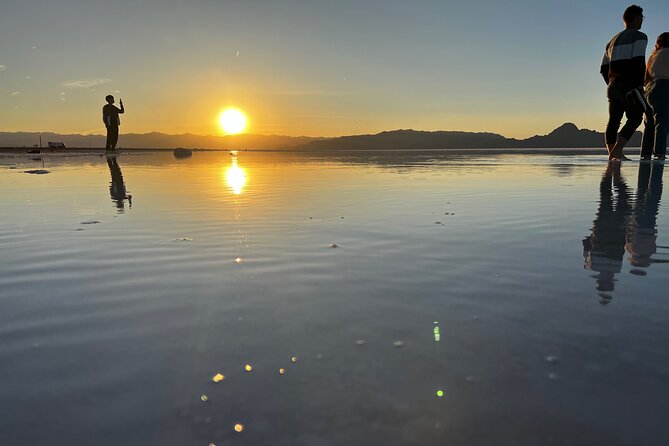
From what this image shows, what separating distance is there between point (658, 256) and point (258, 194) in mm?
4927

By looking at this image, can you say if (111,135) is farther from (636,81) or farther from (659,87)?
(659,87)

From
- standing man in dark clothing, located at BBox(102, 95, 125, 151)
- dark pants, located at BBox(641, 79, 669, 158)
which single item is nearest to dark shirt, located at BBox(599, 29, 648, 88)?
dark pants, located at BBox(641, 79, 669, 158)

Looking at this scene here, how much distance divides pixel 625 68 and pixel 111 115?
66.7 feet

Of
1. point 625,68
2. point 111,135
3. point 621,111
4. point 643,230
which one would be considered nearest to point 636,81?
point 625,68

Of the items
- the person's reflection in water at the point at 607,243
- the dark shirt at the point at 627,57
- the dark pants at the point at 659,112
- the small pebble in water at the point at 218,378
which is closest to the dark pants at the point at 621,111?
the dark shirt at the point at 627,57

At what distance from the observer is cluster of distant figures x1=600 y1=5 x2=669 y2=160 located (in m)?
10.6

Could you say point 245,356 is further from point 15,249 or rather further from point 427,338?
point 15,249

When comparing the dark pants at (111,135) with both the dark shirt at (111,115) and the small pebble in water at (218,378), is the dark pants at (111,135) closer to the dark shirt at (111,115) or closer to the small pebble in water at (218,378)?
the dark shirt at (111,115)

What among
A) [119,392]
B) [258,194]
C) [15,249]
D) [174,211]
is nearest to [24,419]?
[119,392]

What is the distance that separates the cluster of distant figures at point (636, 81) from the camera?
10625 millimetres

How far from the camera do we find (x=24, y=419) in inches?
45.6

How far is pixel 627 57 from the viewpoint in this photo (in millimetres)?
10898

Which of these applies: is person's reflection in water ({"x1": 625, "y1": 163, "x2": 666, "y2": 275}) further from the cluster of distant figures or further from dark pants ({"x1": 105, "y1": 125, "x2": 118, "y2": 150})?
dark pants ({"x1": 105, "y1": 125, "x2": 118, "y2": 150})

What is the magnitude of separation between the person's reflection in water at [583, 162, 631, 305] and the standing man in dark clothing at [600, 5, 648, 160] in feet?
24.9
